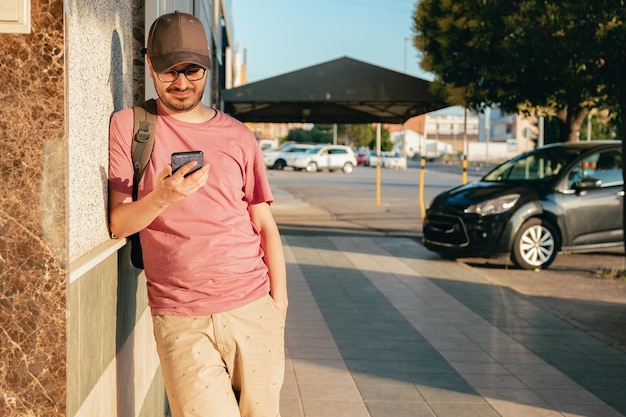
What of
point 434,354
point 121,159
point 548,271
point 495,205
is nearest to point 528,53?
point 495,205

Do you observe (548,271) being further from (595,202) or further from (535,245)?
(595,202)

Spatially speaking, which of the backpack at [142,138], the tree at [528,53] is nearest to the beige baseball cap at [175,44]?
the backpack at [142,138]

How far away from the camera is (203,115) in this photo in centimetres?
301

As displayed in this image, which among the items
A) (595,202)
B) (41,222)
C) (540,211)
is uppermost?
(41,222)

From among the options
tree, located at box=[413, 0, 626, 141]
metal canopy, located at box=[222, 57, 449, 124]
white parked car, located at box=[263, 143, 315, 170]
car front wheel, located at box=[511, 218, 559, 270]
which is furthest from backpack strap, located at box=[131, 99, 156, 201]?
white parked car, located at box=[263, 143, 315, 170]

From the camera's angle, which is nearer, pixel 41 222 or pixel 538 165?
pixel 41 222

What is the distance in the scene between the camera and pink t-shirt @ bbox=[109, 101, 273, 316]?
2.87 meters

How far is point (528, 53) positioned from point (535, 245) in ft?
7.75

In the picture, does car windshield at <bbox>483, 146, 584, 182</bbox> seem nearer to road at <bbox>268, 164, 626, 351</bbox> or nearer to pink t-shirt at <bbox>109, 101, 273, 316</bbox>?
road at <bbox>268, 164, 626, 351</bbox>

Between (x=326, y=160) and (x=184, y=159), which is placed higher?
(x=184, y=159)

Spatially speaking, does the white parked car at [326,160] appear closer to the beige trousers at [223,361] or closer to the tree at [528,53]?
the tree at [528,53]

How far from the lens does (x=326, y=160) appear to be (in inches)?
2135

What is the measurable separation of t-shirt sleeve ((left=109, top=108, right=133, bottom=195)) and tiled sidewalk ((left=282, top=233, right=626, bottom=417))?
8.26ft

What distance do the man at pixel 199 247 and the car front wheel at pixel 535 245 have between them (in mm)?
9248
